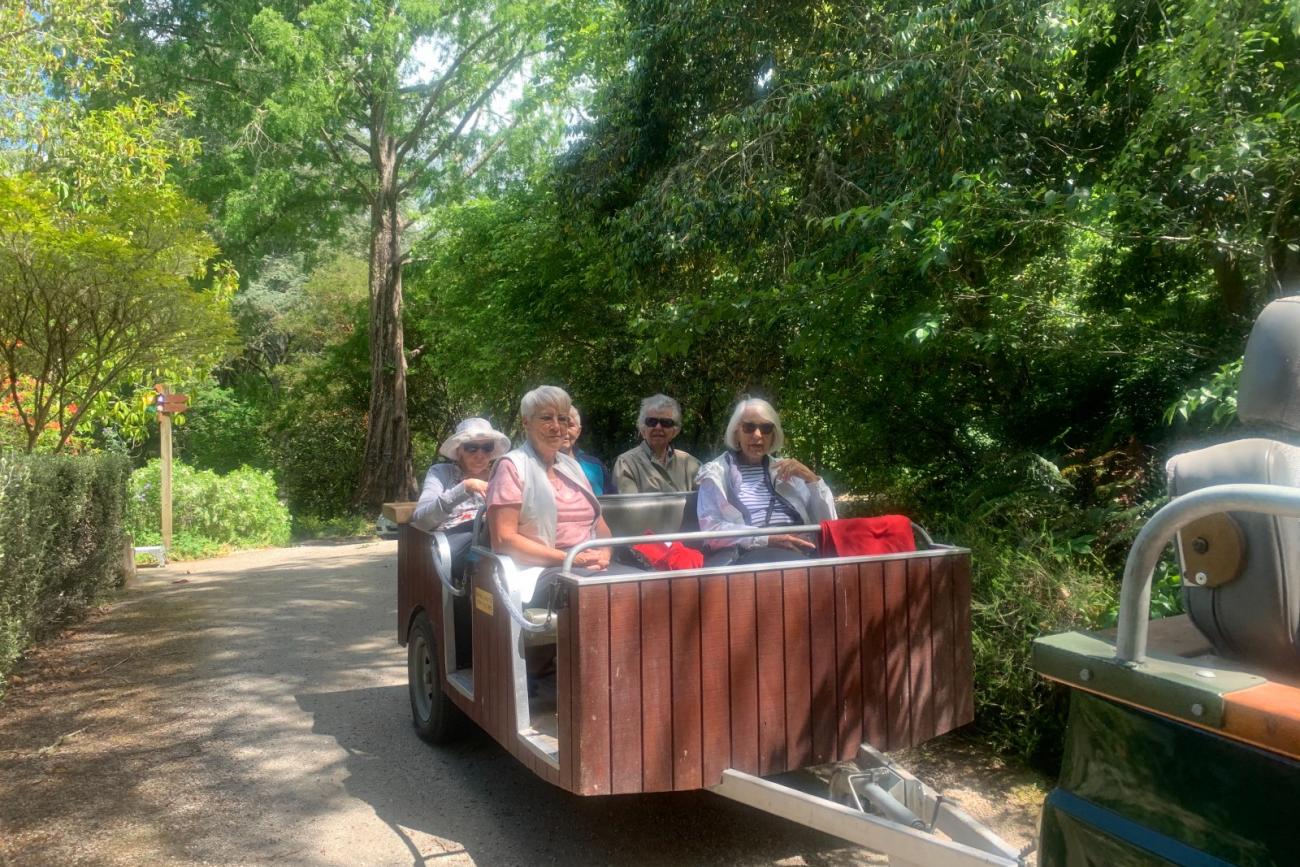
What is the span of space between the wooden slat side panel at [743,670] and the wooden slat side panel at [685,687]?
0.13 meters

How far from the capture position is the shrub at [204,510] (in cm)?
1559

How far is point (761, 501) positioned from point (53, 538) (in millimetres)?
5522

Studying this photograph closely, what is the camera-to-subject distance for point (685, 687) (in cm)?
334

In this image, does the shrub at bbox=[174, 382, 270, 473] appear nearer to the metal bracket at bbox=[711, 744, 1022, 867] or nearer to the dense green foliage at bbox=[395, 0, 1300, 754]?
the dense green foliage at bbox=[395, 0, 1300, 754]

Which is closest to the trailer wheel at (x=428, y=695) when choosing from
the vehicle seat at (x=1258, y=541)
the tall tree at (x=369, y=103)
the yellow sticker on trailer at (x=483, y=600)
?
the yellow sticker on trailer at (x=483, y=600)

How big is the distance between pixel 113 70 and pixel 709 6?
6029 millimetres

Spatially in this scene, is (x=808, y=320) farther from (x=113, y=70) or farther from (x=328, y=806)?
(x=113, y=70)

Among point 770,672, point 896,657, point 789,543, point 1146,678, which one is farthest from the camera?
point 789,543

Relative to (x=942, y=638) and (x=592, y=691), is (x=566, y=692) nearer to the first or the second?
(x=592, y=691)

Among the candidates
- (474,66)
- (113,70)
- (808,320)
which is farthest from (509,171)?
(808,320)

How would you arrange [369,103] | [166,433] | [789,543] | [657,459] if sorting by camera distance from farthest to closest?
1. [369,103]
2. [166,433]
3. [657,459]
4. [789,543]

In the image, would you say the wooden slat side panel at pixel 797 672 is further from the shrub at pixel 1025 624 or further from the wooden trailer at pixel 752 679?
the shrub at pixel 1025 624

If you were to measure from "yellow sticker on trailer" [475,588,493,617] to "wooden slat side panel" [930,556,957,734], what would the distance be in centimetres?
176

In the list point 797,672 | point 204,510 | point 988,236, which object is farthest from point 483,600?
point 204,510
